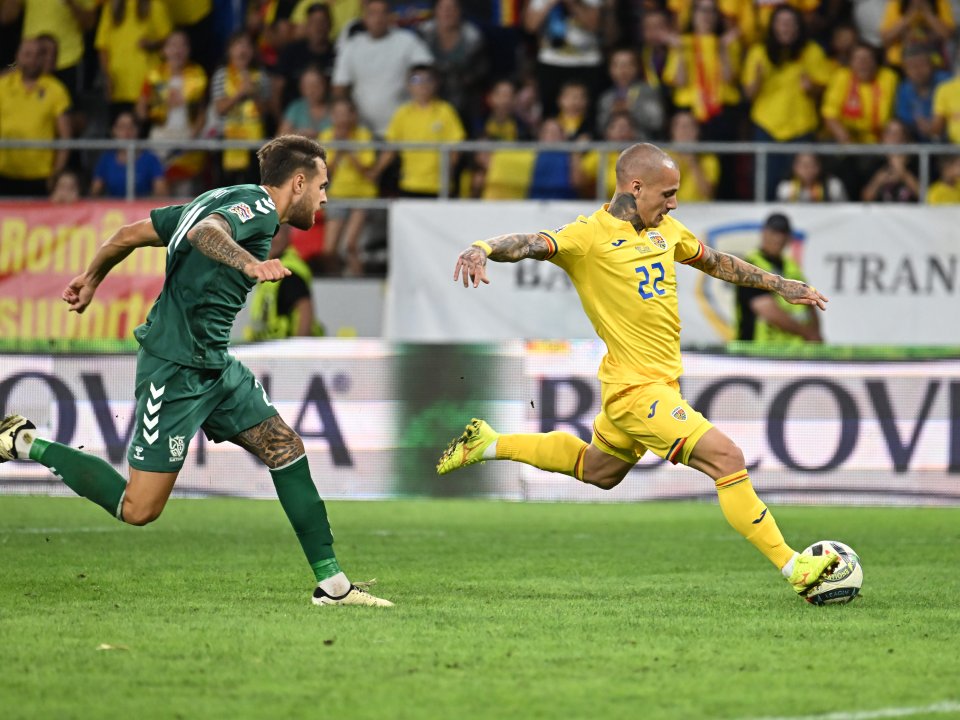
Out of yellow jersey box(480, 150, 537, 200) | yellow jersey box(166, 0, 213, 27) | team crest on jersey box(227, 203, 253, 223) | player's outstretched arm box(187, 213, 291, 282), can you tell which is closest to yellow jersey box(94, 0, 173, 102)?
yellow jersey box(166, 0, 213, 27)

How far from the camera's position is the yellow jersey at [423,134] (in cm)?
1547

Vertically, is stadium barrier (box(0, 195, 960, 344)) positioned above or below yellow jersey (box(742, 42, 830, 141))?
below

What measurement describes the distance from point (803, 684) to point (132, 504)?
10.2ft

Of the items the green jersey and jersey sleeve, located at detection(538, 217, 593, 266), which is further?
jersey sleeve, located at detection(538, 217, 593, 266)

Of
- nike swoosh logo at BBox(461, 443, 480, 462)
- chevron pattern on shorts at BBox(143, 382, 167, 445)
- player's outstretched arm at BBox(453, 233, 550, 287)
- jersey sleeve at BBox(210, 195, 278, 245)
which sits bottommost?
nike swoosh logo at BBox(461, 443, 480, 462)

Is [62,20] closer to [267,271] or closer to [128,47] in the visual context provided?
[128,47]

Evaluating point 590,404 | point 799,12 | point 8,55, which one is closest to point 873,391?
point 590,404

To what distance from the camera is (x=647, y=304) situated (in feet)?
25.1

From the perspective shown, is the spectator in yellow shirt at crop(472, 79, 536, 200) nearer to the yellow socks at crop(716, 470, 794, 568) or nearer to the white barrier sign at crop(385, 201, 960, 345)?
the white barrier sign at crop(385, 201, 960, 345)

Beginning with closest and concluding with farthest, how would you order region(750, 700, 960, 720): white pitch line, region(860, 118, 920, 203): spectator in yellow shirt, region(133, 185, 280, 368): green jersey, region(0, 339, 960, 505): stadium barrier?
region(750, 700, 960, 720): white pitch line < region(133, 185, 280, 368): green jersey < region(0, 339, 960, 505): stadium barrier < region(860, 118, 920, 203): spectator in yellow shirt

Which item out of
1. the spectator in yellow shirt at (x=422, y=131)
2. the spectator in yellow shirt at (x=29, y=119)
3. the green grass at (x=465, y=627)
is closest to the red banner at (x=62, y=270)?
the spectator in yellow shirt at (x=29, y=119)

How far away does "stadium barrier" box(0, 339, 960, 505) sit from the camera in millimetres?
12266

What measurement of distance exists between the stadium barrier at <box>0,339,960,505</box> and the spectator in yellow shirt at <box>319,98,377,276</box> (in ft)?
8.49

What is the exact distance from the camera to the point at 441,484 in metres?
12.6
